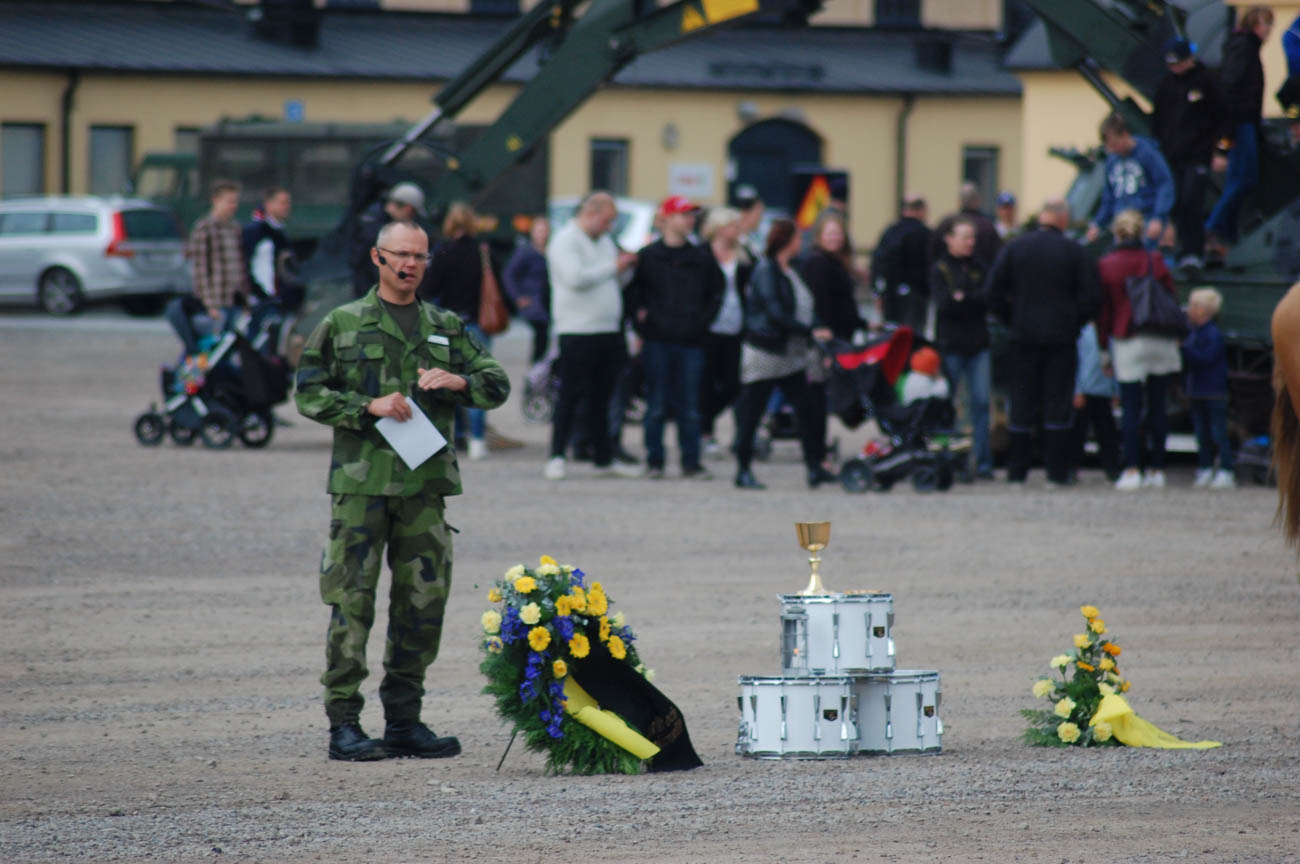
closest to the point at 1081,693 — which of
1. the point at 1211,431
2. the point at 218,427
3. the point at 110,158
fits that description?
the point at 1211,431

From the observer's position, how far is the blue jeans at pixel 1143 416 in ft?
52.6

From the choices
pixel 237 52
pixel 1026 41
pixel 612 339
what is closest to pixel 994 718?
pixel 612 339

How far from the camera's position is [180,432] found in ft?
61.0

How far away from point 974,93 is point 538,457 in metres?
33.2

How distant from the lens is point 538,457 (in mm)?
18250

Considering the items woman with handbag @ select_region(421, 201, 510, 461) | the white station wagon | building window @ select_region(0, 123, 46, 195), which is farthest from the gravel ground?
building window @ select_region(0, 123, 46, 195)

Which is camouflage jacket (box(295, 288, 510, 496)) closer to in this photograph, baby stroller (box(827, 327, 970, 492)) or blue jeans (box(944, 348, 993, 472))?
baby stroller (box(827, 327, 970, 492))

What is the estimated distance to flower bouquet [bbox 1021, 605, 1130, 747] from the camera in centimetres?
773

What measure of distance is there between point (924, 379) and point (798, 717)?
8557mm

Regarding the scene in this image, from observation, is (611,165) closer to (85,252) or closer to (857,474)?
(85,252)

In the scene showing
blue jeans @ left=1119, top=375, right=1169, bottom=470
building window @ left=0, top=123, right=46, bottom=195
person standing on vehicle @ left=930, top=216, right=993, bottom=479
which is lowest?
blue jeans @ left=1119, top=375, right=1169, bottom=470

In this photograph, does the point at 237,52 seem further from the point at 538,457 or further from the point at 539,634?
the point at 539,634

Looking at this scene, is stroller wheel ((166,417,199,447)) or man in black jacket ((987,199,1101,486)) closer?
man in black jacket ((987,199,1101,486))

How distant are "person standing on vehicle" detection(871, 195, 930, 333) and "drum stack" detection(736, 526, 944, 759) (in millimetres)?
10829
